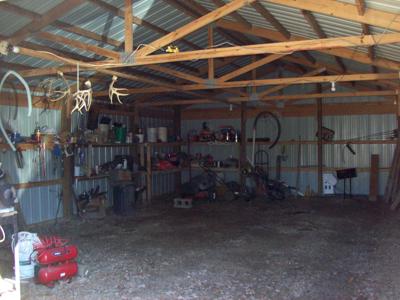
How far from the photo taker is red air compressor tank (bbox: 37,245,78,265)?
4973 millimetres

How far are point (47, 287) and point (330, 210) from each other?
6.78 meters

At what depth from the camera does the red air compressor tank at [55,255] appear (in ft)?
16.3

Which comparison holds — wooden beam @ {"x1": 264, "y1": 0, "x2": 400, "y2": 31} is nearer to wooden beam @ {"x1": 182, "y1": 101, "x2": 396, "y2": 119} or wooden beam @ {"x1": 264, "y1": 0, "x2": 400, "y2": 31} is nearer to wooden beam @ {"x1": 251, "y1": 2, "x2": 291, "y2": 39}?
wooden beam @ {"x1": 251, "y1": 2, "x2": 291, "y2": 39}

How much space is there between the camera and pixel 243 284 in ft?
16.6

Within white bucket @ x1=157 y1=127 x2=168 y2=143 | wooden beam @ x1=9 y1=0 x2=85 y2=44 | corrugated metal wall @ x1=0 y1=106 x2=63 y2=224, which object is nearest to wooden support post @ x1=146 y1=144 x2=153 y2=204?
white bucket @ x1=157 y1=127 x2=168 y2=143

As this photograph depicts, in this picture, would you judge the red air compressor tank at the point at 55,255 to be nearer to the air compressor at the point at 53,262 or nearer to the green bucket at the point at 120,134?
the air compressor at the point at 53,262

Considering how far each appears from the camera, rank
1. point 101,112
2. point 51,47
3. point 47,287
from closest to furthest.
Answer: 1. point 47,287
2. point 51,47
3. point 101,112

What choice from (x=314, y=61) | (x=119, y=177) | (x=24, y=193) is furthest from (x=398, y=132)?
(x=24, y=193)

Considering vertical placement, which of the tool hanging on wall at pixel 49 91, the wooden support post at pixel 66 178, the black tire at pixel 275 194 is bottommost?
the black tire at pixel 275 194

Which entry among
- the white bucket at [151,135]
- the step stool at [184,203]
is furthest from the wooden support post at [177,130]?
the step stool at [184,203]

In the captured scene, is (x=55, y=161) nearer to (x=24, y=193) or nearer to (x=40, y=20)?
(x=24, y=193)

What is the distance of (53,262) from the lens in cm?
507

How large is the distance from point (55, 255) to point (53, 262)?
85 mm

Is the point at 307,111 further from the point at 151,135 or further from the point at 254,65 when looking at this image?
the point at 254,65
